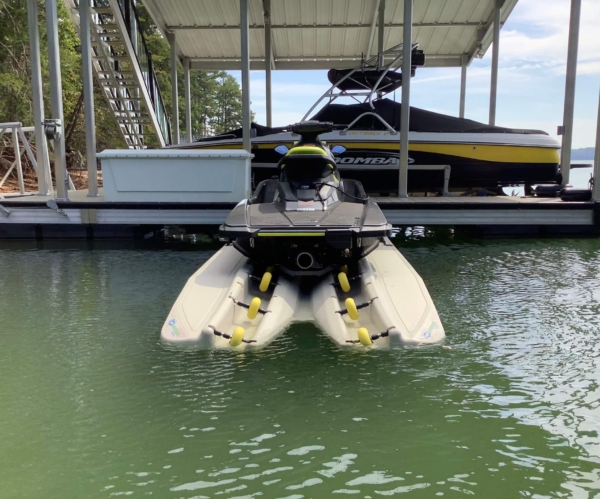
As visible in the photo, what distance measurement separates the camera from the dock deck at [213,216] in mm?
8102

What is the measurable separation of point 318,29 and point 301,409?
1134 cm

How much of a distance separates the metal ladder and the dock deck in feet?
12.5

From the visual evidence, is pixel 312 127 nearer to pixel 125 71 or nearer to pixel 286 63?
pixel 125 71

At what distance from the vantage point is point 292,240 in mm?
4383

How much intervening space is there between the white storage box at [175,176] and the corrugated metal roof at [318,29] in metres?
4.87

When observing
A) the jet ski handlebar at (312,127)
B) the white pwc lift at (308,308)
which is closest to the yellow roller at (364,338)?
the white pwc lift at (308,308)

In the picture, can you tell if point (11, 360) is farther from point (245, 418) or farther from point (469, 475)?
point (469, 475)

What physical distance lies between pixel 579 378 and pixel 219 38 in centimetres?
1183

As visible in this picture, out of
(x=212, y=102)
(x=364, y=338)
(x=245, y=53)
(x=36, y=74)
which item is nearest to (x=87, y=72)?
(x=36, y=74)

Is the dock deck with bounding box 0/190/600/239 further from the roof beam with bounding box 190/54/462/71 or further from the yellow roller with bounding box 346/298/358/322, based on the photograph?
the roof beam with bounding box 190/54/462/71

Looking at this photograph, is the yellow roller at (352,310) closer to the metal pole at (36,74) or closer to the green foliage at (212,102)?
the metal pole at (36,74)

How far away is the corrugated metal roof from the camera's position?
1148 centimetres

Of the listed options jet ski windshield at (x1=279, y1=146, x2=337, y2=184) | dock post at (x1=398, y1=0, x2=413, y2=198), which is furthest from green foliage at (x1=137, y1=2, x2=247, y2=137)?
jet ski windshield at (x1=279, y1=146, x2=337, y2=184)

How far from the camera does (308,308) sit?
4414 mm
